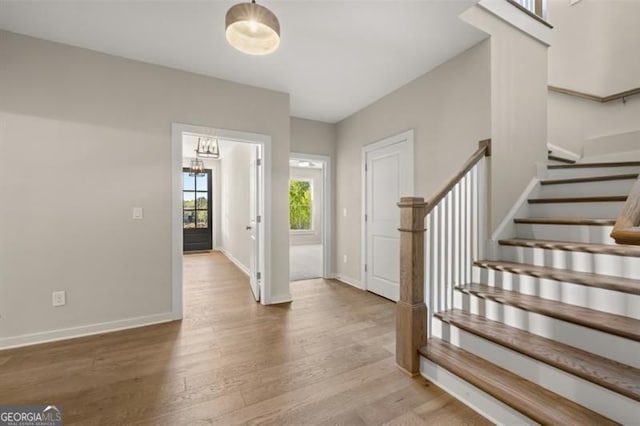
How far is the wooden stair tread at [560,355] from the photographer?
1203 mm

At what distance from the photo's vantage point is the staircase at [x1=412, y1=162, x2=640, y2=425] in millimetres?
1281

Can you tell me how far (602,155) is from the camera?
3102 mm

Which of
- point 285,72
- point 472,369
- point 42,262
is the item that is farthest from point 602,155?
point 42,262

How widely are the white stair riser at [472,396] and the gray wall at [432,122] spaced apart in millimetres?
1776

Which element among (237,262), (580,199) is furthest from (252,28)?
(237,262)

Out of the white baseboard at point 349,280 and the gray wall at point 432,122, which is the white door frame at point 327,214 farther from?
the gray wall at point 432,122

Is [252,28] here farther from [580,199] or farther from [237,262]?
[237,262]

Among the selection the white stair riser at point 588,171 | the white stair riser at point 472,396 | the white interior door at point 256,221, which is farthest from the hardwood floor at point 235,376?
the white stair riser at point 588,171

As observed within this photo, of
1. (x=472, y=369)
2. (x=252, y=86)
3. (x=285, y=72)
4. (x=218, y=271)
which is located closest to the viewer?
(x=472, y=369)

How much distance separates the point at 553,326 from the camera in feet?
5.13

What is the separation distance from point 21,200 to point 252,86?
2453 millimetres

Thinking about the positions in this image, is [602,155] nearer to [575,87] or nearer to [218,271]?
[575,87]

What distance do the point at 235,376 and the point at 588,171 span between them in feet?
12.2

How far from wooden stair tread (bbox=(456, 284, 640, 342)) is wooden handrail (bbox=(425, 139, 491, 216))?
73 centimetres
